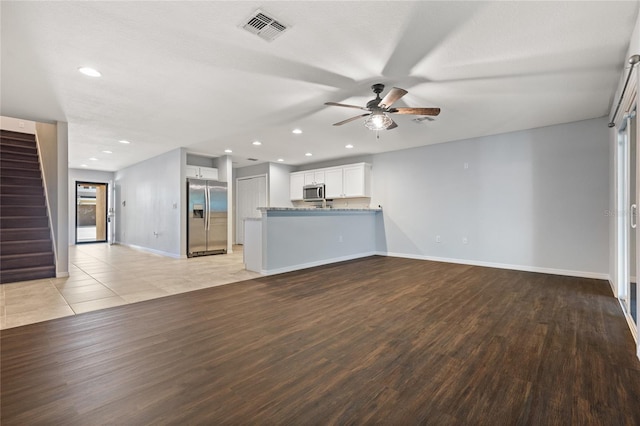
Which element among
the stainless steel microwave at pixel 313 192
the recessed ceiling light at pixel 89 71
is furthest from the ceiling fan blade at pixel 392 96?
the stainless steel microwave at pixel 313 192

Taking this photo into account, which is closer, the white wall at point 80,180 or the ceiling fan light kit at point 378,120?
the ceiling fan light kit at point 378,120

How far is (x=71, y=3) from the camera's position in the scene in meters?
1.98

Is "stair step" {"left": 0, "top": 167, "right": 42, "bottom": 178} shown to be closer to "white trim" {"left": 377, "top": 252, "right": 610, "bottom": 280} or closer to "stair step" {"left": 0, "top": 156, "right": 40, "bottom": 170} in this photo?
"stair step" {"left": 0, "top": 156, "right": 40, "bottom": 170}

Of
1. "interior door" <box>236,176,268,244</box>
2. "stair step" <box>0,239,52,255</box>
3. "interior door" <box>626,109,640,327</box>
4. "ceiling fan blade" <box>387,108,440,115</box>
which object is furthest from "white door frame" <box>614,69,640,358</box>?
"stair step" <box>0,239,52,255</box>

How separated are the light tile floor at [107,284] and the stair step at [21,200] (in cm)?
132

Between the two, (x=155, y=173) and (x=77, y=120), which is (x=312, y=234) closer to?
(x=77, y=120)

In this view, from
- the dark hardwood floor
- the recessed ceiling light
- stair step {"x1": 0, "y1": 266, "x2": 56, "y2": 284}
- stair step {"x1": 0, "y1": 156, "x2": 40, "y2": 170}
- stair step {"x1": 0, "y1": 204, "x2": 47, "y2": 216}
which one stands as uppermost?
the recessed ceiling light

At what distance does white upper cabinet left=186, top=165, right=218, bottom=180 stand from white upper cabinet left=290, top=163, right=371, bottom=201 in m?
2.39

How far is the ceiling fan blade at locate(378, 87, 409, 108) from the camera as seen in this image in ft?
8.99

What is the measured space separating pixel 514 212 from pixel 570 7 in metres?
3.86

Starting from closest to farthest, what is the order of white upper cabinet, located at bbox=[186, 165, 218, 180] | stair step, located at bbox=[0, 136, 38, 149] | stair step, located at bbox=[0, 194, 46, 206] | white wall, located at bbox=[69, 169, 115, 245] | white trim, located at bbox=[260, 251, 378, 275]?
white trim, located at bbox=[260, 251, 378, 275]
stair step, located at bbox=[0, 194, 46, 206]
stair step, located at bbox=[0, 136, 38, 149]
white upper cabinet, located at bbox=[186, 165, 218, 180]
white wall, located at bbox=[69, 169, 115, 245]

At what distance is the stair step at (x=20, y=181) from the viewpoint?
511cm

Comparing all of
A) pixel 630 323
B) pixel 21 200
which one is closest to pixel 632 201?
pixel 630 323

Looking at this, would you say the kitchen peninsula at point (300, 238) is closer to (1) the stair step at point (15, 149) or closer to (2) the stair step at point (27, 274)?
(2) the stair step at point (27, 274)
